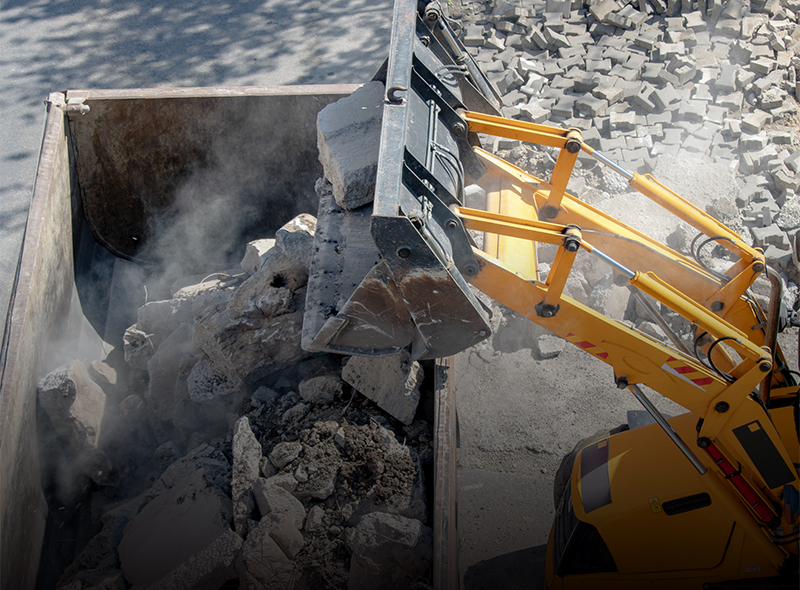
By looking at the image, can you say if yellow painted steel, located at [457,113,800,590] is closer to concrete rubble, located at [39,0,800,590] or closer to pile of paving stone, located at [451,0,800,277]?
concrete rubble, located at [39,0,800,590]

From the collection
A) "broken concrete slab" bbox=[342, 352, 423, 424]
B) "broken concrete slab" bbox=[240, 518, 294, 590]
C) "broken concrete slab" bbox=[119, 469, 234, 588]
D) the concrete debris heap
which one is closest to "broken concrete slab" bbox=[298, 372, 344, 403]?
the concrete debris heap

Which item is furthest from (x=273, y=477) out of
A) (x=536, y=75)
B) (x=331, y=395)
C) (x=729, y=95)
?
(x=729, y=95)

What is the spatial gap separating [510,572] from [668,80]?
5.35m

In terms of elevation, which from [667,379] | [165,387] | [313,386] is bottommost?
[165,387]

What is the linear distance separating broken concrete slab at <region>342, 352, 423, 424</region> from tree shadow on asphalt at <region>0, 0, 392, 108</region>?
457 cm

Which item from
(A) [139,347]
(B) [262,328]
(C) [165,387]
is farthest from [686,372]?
(A) [139,347]

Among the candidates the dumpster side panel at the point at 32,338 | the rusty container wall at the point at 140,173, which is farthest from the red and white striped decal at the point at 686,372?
the rusty container wall at the point at 140,173

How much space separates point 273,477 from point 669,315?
3.10m

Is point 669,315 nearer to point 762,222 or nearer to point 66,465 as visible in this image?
point 762,222

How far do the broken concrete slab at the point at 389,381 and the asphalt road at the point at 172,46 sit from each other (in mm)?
4553

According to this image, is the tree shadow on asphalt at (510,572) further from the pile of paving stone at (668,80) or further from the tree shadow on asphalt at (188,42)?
the tree shadow on asphalt at (188,42)

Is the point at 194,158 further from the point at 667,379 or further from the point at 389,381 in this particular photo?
the point at 667,379

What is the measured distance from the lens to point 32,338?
324cm

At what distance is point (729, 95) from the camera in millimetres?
6035
